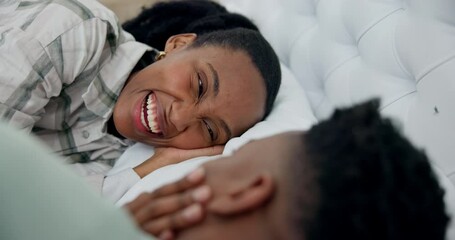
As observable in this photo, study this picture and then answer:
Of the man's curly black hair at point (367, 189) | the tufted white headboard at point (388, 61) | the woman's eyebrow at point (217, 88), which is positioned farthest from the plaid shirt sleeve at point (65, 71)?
the man's curly black hair at point (367, 189)

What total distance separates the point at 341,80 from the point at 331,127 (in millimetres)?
611

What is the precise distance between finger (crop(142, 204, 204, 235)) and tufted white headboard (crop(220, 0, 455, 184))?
23 centimetres

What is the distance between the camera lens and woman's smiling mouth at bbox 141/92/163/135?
1.12 m

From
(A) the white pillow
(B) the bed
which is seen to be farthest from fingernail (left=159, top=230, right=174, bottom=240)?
(A) the white pillow

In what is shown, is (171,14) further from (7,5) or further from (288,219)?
(288,219)

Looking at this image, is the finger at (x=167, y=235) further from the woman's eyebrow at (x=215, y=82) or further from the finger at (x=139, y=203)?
the woman's eyebrow at (x=215, y=82)

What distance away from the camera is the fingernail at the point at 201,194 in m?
0.54

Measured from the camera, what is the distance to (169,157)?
43.6 inches

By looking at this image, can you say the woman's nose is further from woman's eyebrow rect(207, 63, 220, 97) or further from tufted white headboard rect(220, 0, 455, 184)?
tufted white headboard rect(220, 0, 455, 184)

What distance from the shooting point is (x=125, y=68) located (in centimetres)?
123

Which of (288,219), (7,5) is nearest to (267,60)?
(7,5)

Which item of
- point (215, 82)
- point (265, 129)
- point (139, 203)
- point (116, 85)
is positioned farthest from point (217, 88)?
point (139, 203)

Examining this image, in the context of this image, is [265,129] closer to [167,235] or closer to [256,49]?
Result: [256,49]

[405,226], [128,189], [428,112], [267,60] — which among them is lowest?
[128,189]
